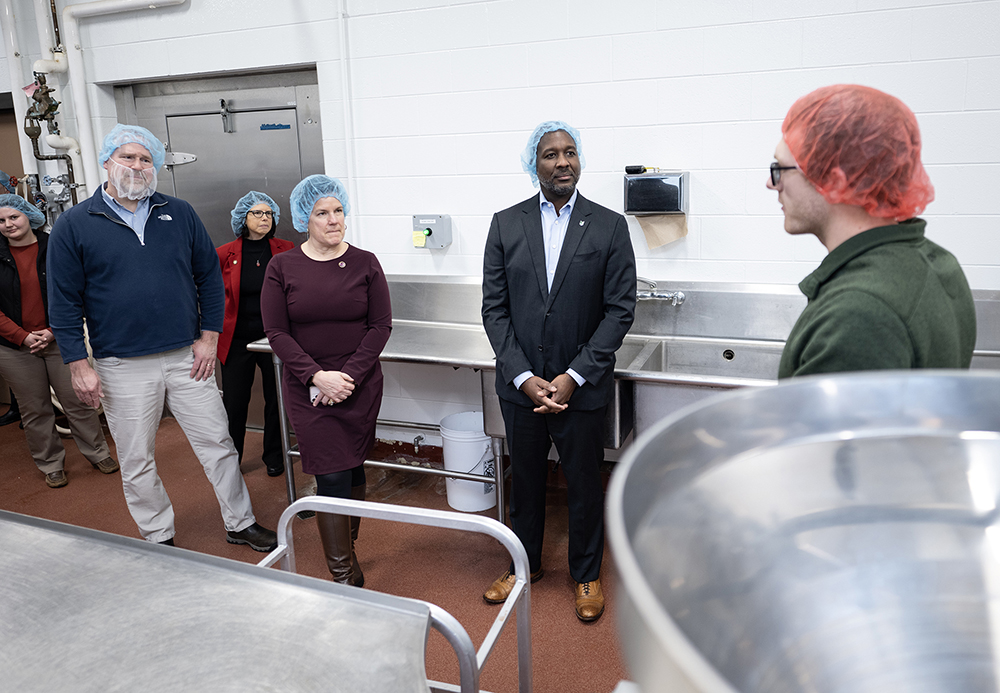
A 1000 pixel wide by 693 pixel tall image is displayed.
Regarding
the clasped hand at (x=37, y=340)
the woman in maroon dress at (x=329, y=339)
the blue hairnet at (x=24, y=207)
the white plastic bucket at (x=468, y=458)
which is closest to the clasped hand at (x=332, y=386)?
the woman in maroon dress at (x=329, y=339)

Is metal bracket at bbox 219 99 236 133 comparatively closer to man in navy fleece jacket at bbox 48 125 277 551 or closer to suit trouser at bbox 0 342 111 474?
man in navy fleece jacket at bbox 48 125 277 551

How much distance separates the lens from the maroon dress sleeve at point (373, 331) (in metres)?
2.44

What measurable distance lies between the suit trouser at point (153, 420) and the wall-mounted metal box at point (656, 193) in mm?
1754

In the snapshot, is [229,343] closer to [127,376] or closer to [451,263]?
[127,376]

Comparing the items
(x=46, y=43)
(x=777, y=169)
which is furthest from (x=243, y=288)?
(x=777, y=169)

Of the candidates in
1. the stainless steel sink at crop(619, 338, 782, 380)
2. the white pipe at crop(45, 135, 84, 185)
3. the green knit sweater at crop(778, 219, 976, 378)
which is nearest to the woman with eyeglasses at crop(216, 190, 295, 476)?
the white pipe at crop(45, 135, 84, 185)

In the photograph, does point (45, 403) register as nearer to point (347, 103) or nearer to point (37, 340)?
point (37, 340)

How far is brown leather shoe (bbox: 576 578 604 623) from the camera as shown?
2.38 meters

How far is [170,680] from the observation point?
39.9 inches

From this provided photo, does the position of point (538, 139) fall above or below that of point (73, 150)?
below

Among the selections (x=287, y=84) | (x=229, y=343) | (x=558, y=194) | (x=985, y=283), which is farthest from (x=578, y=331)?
(x=287, y=84)

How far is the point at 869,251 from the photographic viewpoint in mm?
1039

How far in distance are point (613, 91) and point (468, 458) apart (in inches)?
63.0

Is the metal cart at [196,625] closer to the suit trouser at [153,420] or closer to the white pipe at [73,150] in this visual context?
the suit trouser at [153,420]
